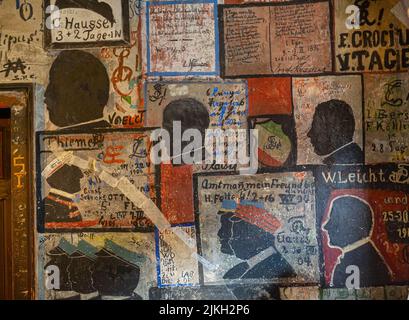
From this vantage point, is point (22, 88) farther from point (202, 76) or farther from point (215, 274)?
point (215, 274)

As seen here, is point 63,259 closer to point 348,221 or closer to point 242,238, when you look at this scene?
point 242,238

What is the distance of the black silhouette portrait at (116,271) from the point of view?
3525mm

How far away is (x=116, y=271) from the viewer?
139 inches

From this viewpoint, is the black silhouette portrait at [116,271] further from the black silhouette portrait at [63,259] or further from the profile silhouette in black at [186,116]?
the profile silhouette in black at [186,116]

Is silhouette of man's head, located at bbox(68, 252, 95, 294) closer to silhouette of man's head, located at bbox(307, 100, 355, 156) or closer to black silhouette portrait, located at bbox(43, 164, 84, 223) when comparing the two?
black silhouette portrait, located at bbox(43, 164, 84, 223)

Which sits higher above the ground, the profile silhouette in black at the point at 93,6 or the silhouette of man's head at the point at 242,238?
the profile silhouette in black at the point at 93,6

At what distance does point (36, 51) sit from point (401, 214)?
3.12m

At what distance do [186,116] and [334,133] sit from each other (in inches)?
45.4

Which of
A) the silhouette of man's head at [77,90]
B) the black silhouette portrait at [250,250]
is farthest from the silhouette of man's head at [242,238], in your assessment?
the silhouette of man's head at [77,90]

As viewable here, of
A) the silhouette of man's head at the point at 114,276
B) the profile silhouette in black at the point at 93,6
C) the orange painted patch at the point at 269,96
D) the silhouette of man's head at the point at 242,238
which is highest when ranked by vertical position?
the profile silhouette in black at the point at 93,6

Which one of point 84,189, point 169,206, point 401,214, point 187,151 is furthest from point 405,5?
point 84,189

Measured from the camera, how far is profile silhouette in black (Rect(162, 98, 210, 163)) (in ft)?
11.6

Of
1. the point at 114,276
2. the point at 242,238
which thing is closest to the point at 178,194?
the point at 242,238

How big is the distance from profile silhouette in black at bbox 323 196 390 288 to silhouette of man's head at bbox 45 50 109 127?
2017 millimetres
